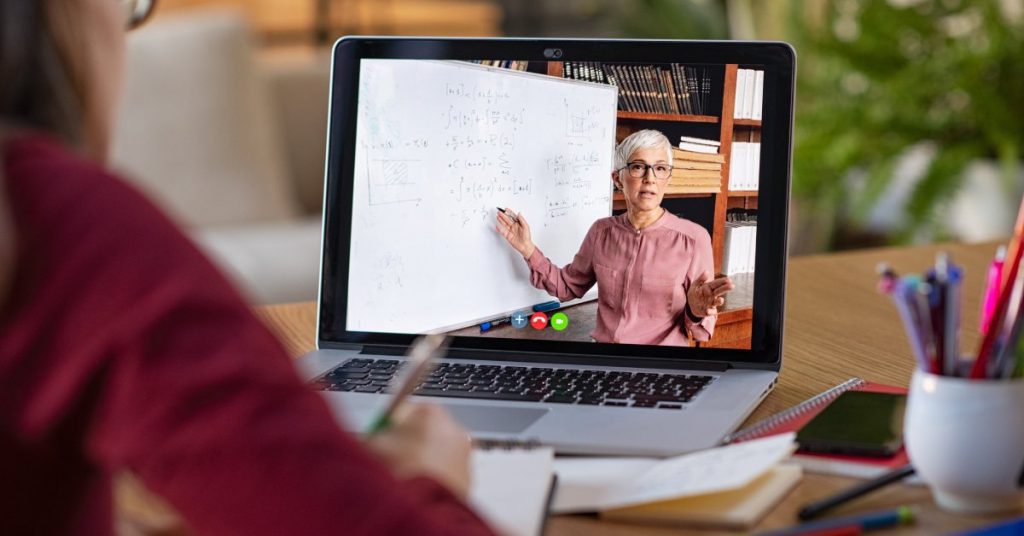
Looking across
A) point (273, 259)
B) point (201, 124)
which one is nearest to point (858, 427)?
point (273, 259)

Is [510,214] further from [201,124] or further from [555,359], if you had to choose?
[201,124]

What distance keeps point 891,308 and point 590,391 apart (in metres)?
0.45

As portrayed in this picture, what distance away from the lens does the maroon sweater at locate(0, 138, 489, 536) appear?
421 mm

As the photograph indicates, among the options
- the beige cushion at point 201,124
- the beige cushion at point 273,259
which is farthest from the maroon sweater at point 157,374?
the beige cushion at point 201,124

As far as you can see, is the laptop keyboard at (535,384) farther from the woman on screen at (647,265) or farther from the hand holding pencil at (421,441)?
the hand holding pencil at (421,441)

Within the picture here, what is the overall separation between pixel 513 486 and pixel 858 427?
255 mm

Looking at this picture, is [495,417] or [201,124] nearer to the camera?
[495,417]

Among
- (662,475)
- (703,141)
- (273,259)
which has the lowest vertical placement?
(273,259)

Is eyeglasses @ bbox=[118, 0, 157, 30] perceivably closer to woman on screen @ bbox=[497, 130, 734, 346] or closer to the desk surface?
the desk surface

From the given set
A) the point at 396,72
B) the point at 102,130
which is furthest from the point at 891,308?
the point at 102,130

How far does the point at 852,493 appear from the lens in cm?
67

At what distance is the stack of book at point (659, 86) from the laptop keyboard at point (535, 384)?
0.22 m

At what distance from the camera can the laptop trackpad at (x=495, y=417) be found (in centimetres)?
81

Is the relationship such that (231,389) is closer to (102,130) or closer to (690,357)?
(102,130)
